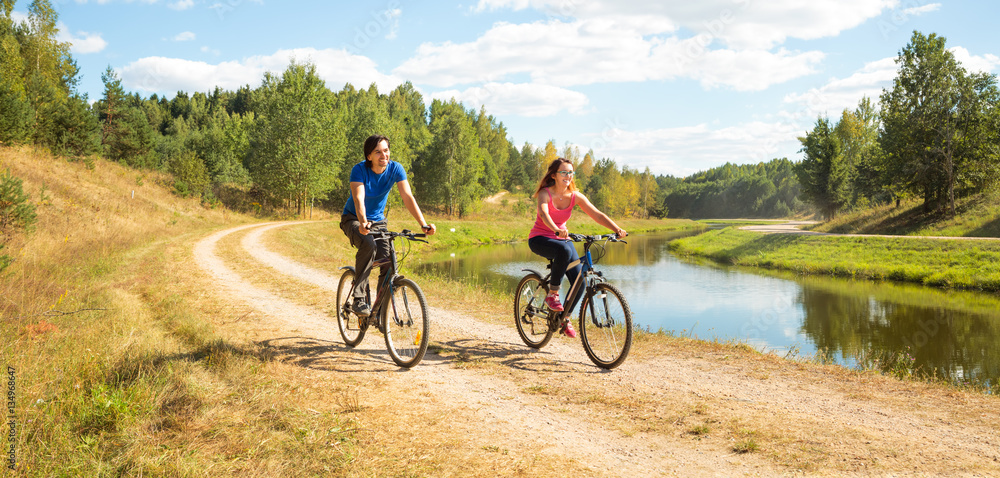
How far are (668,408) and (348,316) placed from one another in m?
3.83

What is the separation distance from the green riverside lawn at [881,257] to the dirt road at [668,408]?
1776 cm

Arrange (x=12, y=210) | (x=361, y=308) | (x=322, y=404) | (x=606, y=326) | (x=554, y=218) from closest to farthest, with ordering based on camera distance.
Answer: (x=322, y=404), (x=606, y=326), (x=361, y=308), (x=554, y=218), (x=12, y=210)

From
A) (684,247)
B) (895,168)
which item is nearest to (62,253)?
(684,247)

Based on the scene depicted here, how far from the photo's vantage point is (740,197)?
11950cm

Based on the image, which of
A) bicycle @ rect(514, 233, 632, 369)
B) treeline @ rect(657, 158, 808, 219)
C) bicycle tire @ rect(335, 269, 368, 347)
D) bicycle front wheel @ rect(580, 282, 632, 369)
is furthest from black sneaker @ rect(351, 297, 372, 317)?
treeline @ rect(657, 158, 808, 219)

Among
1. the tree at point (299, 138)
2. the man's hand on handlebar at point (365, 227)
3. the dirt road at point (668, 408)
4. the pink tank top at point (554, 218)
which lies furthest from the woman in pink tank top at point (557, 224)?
the tree at point (299, 138)

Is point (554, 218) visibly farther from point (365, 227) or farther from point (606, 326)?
point (365, 227)

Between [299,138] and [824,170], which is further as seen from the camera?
[824,170]

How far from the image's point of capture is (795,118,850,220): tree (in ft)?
136

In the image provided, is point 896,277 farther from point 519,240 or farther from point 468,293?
point 519,240

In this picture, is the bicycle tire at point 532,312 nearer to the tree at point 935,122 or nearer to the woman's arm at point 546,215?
the woman's arm at point 546,215

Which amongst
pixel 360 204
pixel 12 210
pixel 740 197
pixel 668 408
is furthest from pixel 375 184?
pixel 740 197

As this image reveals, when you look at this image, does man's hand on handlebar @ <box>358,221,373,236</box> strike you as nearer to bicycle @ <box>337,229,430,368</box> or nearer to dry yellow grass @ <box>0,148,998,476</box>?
bicycle @ <box>337,229,430,368</box>

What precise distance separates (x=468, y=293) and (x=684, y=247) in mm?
29566
